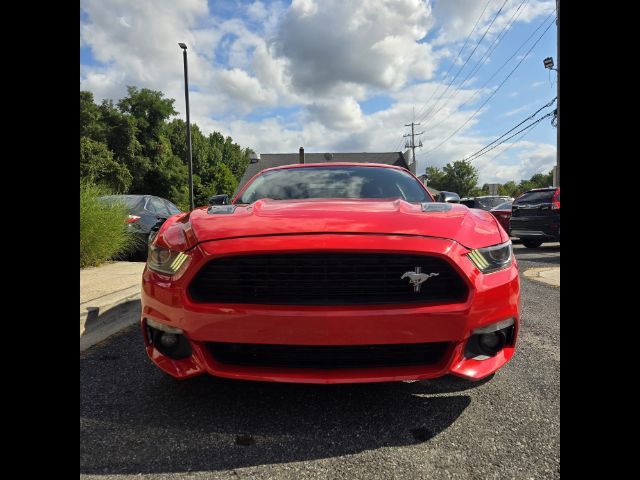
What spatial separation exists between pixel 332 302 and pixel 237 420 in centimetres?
68

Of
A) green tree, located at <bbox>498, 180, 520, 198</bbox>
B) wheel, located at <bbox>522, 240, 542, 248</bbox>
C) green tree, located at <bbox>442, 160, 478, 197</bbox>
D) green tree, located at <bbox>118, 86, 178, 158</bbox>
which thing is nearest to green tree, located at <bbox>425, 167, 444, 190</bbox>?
green tree, located at <bbox>442, 160, 478, 197</bbox>

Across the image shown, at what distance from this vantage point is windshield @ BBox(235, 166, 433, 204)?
2.97m

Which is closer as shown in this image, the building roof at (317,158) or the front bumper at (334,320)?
the front bumper at (334,320)

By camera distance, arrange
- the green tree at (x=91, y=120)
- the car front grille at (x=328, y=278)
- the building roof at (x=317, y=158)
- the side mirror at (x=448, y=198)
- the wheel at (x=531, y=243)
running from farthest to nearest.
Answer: the building roof at (x=317, y=158)
the green tree at (x=91, y=120)
the wheel at (x=531, y=243)
the side mirror at (x=448, y=198)
the car front grille at (x=328, y=278)

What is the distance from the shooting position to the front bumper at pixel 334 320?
64.1 inches

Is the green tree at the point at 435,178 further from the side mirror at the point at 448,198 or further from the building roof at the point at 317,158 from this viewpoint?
the side mirror at the point at 448,198

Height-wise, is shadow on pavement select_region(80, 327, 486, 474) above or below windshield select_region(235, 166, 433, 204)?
below

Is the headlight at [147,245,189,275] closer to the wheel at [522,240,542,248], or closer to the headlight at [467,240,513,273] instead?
the headlight at [467,240,513,273]

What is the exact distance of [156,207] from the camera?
7410mm

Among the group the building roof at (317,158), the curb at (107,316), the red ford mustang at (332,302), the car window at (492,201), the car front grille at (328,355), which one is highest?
the building roof at (317,158)

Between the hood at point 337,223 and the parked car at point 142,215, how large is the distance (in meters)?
4.97

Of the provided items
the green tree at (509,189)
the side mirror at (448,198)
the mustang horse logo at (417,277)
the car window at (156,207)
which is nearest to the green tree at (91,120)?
the car window at (156,207)

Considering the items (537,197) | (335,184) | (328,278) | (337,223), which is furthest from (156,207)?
(537,197)
